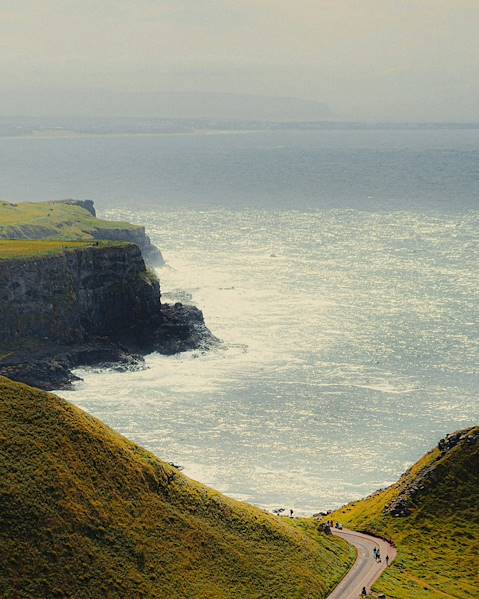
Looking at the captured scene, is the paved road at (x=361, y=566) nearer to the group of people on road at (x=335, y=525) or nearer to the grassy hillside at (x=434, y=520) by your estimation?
the group of people on road at (x=335, y=525)

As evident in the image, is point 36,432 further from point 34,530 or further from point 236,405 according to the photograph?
point 236,405

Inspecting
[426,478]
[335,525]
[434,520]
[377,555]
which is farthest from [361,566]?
[426,478]

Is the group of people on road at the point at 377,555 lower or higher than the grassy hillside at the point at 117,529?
lower

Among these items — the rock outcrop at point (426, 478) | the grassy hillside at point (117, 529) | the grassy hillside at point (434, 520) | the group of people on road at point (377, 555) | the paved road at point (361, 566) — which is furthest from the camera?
the rock outcrop at point (426, 478)

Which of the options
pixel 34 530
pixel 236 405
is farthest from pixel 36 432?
pixel 236 405

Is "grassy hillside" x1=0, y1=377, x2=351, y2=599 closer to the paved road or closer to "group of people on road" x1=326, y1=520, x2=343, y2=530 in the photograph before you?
A: the paved road

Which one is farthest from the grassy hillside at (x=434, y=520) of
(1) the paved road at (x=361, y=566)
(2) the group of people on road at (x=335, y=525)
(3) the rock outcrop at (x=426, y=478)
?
(1) the paved road at (x=361, y=566)
